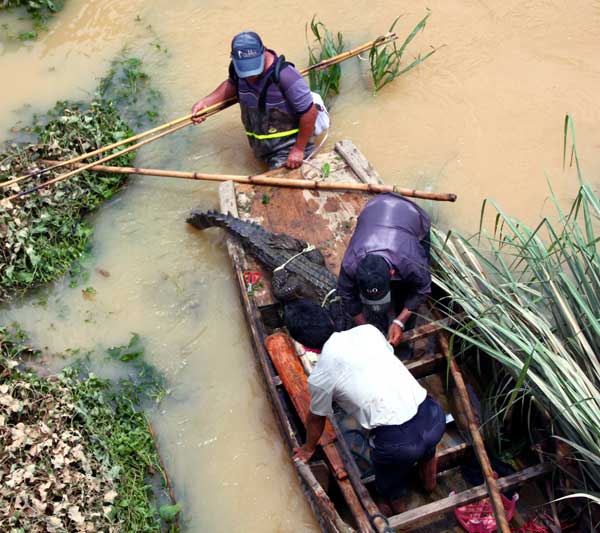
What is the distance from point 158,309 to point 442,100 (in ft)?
12.8

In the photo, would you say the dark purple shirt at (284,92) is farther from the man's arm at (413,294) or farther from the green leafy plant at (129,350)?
the green leafy plant at (129,350)

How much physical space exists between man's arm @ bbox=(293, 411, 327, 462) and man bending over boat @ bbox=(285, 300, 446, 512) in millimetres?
11

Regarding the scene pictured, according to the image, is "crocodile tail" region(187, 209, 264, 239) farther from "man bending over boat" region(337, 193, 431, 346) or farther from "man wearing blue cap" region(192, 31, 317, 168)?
"man bending over boat" region(337, 193, 431, 346)

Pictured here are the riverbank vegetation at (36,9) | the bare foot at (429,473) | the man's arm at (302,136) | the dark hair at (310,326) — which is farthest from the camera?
the riverbank vegetation at (36,9)

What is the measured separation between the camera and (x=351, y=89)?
7.39 meters

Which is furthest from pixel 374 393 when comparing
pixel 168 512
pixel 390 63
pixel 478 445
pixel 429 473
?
pixel 390 63

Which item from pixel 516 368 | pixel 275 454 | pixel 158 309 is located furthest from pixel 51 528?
pixel 516 368

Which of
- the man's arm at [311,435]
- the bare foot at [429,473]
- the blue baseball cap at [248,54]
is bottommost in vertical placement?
the bare foot at [429,473]

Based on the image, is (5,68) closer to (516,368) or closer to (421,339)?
(421,339)

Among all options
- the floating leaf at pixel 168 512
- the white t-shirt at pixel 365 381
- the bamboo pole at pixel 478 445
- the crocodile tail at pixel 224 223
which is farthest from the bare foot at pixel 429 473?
the crocodile tail at pixel 224 223

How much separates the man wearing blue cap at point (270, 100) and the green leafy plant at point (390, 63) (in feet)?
4.62

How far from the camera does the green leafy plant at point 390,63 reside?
698 cm

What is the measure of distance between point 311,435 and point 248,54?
131 inches

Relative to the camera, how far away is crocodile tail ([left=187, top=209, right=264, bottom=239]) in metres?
5.54
